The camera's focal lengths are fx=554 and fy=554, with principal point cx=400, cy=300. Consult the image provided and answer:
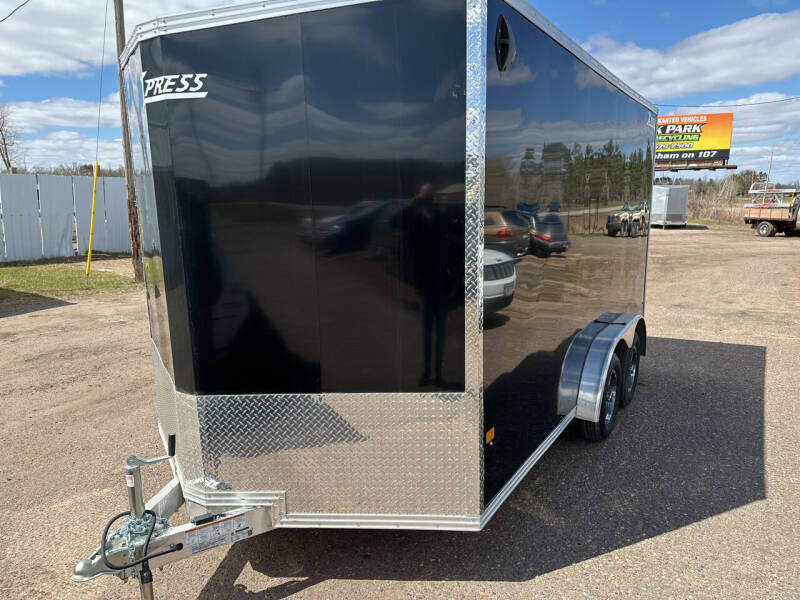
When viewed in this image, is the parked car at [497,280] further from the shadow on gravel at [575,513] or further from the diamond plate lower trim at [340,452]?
the shadow on gravel at [575,513]

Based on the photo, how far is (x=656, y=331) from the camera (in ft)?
28.1

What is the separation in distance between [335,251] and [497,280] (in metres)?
0.80

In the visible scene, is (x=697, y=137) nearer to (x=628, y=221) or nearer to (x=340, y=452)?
(x=628, y=221)

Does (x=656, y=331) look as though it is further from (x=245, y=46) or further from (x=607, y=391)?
(x=245, y=46)

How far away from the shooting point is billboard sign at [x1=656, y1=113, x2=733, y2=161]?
4391 centimetres

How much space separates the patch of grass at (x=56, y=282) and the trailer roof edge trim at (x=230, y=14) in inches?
415

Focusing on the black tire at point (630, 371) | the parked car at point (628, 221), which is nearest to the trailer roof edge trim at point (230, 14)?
the parked car at point (628, 221)

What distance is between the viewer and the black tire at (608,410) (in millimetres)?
4281

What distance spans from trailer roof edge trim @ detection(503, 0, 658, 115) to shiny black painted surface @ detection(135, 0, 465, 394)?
61 centimetres

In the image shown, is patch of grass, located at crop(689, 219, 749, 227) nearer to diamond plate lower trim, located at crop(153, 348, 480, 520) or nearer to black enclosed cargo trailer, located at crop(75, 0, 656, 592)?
black enclosed cargo trailer, located at crop(75, 0, 656, 592)

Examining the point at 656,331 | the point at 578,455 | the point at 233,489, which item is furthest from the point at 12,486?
the point at 656,331

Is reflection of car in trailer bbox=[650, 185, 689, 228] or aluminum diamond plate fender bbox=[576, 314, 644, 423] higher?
reflection of car in trailer bbox=[650, 185, 689, 228]

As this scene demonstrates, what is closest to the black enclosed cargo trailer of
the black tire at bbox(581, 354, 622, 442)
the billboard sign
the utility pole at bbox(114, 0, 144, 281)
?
the black tire at bbox(581, 354, 622, 442)

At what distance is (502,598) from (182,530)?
1556 millimetres
